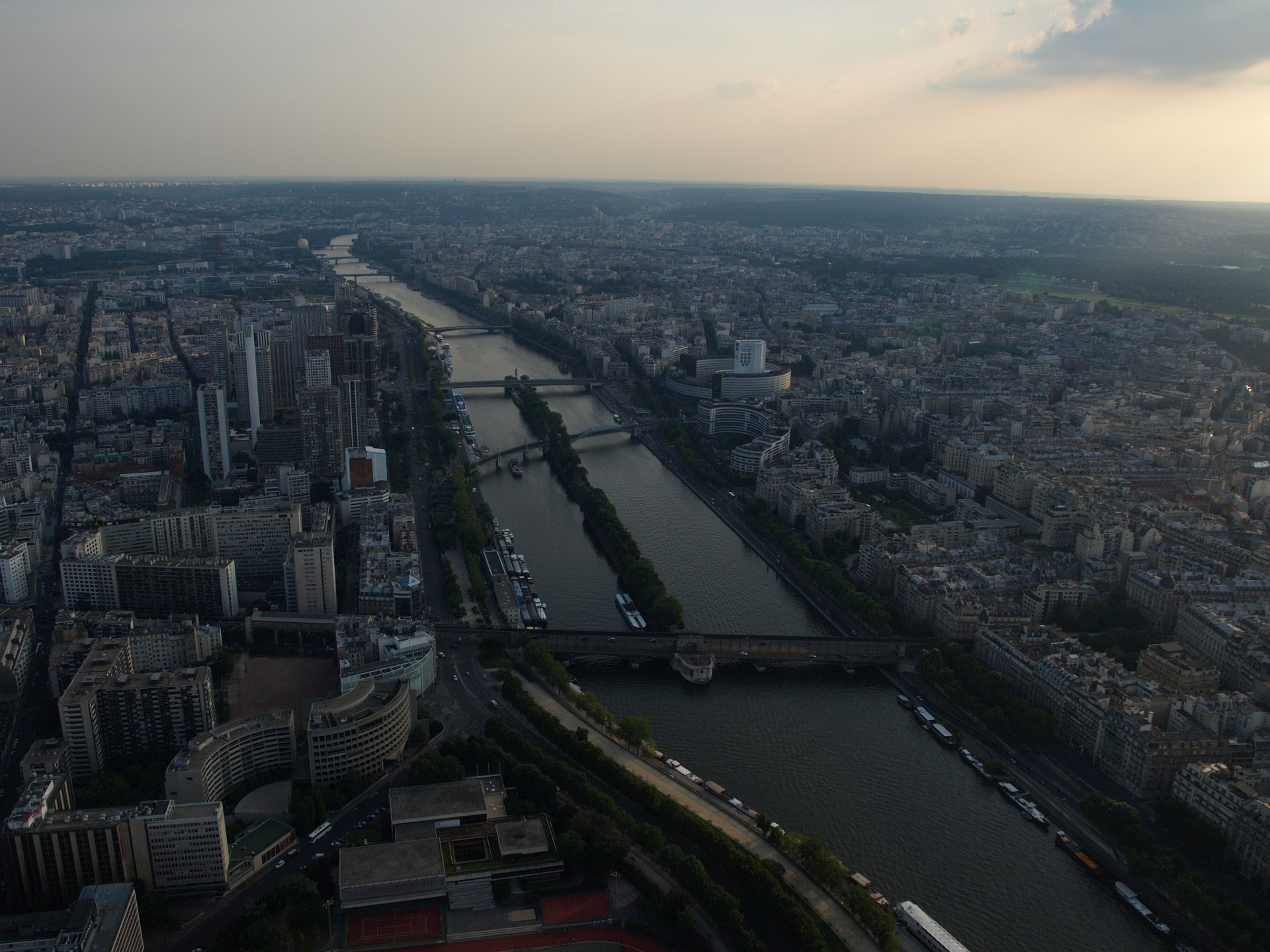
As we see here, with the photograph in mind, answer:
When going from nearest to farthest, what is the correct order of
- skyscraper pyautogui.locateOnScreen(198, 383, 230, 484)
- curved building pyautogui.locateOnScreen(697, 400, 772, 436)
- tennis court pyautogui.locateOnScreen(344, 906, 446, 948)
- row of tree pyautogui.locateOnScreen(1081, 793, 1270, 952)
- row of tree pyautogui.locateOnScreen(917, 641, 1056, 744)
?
tennis court pyautogui.locateOnScreen(344, 906, 446, 948)
row of tree pyautogui.locateOnScreen(1081, 793, 1270, 952)
row of tree pyautogui.locateOnScreen(917, 641, 1056, 744)
skyscraper pyautogui.locateOnScreen(198, 383, 230, 484)
curved building pyautogui.locateOnScreen(697, 400, 772, 436)

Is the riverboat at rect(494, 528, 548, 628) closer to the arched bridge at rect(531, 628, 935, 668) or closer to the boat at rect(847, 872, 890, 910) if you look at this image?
the arched bridge at rect(531, 628, 935, 668)

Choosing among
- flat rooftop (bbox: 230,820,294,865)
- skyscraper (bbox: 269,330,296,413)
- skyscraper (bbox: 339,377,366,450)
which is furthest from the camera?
skyscraper (bbox: 269,330,296,413)

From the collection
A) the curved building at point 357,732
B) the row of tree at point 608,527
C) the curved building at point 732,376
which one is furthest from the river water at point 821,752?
the curved building at point 732,376

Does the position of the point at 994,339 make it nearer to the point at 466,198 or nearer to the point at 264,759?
the point at 264,759

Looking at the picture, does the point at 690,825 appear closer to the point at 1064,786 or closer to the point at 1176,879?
the point at 1064,786

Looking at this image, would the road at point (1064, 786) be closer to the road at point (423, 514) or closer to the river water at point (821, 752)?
the river water at point (821, 752)

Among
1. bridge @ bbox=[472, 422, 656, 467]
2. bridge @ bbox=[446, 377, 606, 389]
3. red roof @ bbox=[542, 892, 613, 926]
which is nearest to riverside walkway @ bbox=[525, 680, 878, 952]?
red roof @ bbox=[542, 892, 613, 926]
